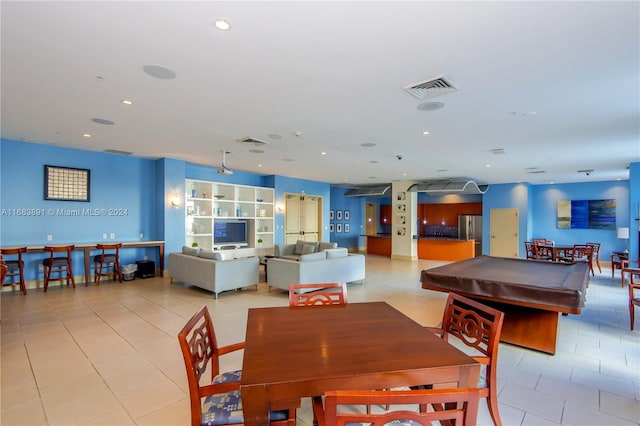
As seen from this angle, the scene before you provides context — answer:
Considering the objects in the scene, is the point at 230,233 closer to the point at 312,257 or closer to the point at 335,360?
the point at 312,257

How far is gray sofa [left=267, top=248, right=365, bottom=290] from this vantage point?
5.71m

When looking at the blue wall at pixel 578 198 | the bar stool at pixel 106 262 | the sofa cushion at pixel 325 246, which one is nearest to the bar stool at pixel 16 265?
the bar stool at pixel 106 262

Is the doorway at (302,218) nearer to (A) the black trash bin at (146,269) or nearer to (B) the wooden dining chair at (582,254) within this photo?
(A) the black trash bin at (146,269)

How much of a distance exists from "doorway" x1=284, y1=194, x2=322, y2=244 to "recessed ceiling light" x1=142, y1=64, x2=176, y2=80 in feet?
26.0

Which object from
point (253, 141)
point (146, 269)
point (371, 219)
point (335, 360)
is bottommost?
point (146, 269)

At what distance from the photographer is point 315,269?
589cm

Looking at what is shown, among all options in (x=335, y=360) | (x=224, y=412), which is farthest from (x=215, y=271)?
(x=335, y=360)

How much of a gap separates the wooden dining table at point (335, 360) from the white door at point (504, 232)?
11302 millimetres

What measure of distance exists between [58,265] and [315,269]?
504cm

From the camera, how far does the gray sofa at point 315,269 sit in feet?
18.7

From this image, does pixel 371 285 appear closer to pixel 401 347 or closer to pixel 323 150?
pixel 323 150

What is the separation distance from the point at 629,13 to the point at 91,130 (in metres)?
6.66

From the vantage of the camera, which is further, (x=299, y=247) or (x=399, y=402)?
(x=299, y=247)

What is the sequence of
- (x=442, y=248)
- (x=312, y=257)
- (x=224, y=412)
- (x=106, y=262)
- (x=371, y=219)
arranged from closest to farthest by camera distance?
(x=224, y=412), (x=312, y=257), (x=106, y=262), (x=442, y=248), (x=371, y=219)
